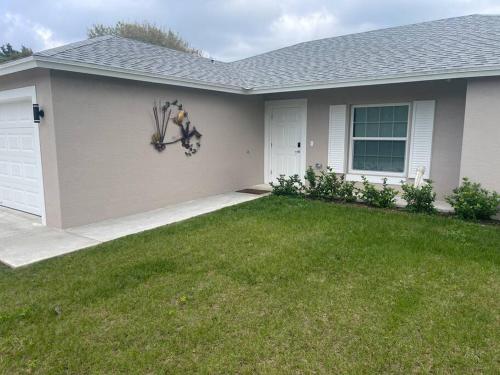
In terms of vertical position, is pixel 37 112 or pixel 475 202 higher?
pixel 37 112

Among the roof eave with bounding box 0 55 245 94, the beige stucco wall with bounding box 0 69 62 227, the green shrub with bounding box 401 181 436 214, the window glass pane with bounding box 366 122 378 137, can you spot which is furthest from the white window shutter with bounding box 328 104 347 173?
the beige stucco wall with bounding box 0 69 62 227

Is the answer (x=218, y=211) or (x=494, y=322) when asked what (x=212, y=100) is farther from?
(x=494, y=322)

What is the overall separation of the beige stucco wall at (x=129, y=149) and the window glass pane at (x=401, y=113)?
368 centimetres

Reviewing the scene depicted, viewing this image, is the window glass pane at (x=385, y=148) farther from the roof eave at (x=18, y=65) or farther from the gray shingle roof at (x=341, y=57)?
the roof eave at (x=18, y=65)

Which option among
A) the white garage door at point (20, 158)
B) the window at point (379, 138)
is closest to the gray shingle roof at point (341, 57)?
the window at point (379, 138)

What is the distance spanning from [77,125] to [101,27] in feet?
103

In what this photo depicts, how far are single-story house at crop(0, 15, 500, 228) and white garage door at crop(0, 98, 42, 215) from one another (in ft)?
0.13

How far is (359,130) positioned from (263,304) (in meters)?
6.21

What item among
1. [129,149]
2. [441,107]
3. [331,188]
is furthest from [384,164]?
[129,149]

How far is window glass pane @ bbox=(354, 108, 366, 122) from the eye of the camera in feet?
28.2

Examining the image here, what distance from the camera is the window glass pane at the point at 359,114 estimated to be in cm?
859

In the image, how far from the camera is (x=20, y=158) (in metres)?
7.05

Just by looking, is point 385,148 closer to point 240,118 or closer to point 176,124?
point 240,118

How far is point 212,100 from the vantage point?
8.74 metres
